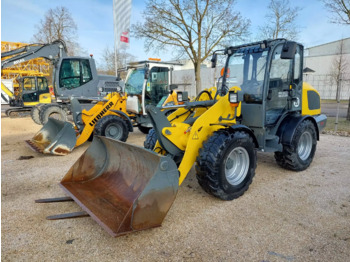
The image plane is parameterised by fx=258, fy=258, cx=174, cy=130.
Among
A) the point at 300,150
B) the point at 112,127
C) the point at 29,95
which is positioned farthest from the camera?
the point at 29,95

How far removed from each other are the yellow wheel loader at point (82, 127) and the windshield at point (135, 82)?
22.8 inches

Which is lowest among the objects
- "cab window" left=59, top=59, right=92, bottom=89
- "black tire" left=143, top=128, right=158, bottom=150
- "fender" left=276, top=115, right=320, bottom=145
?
"black tire" left=143, top=128, right=158, bottom=150

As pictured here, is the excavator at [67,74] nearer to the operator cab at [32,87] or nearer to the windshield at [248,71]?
the operator cab at [32,87]

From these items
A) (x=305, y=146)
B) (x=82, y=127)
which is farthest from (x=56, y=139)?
(x=305, y=146)

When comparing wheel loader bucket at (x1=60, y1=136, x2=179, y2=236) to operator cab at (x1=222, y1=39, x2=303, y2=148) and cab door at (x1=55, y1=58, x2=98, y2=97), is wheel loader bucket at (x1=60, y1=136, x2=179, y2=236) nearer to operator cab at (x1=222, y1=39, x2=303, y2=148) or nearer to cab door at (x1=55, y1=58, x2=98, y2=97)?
operator cab at (x1=222, y1=39, x2=303, y2=148)

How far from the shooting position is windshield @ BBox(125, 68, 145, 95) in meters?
8.20

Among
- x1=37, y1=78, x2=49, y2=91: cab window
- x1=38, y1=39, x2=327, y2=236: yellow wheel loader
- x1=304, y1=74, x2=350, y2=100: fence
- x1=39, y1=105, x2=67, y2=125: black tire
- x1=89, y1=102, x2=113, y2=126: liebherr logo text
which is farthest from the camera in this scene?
x1=304, y1=74, x2=350, y2=100: fence

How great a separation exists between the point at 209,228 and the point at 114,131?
494 cm

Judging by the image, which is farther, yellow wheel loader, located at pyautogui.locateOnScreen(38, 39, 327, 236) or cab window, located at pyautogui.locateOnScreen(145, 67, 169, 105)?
cab window, located at pyautogui.locateOnScreen(145, 67, 169, 105)

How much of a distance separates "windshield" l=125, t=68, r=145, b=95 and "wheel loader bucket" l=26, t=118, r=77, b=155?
2.60 m

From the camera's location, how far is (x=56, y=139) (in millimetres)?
6328

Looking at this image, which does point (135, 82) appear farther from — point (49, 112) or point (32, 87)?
point (32, 87)

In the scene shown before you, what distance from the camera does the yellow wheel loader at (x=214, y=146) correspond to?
2.87 m

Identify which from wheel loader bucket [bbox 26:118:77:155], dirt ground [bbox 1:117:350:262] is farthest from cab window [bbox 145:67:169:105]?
dirt ground [bbox 1:117:350:262]
